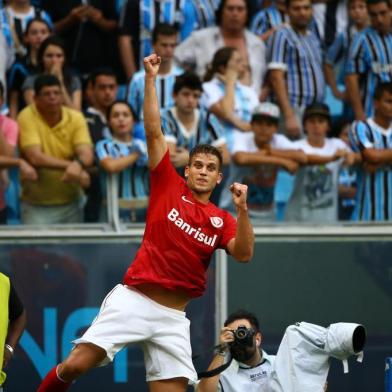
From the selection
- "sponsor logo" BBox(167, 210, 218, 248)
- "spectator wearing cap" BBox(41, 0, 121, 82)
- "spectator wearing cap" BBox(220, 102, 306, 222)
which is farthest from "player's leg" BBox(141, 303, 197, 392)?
"spectator wearing cap" BBox(41, 0, 121, 82)

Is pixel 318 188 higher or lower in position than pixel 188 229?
lower

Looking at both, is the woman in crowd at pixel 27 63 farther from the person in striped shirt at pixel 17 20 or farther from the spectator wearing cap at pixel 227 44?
the spectator wearing cap at pixel 227 44

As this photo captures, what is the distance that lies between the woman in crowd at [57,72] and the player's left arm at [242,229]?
4239 millimetres

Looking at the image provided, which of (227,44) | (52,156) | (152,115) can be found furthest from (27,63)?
(152,115)

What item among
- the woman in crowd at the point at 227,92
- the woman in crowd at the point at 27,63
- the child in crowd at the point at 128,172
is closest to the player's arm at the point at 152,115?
the child in crowd at the point at 128,172

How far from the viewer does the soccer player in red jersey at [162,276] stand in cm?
831

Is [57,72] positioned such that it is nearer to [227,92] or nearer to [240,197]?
[227,92]

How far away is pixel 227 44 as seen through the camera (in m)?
12.8

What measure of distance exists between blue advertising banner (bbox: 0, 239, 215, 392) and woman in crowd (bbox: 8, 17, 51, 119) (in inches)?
72.8

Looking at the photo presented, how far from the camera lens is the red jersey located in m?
8.37

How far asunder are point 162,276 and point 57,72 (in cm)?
428

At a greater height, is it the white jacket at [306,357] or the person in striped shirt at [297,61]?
the person in striped shirt at [297,61]

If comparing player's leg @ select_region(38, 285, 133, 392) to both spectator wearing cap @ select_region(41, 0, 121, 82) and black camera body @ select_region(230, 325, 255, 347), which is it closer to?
black camera body @ select_region(230, 325, 255, 347)

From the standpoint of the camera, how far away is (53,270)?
1091cm
